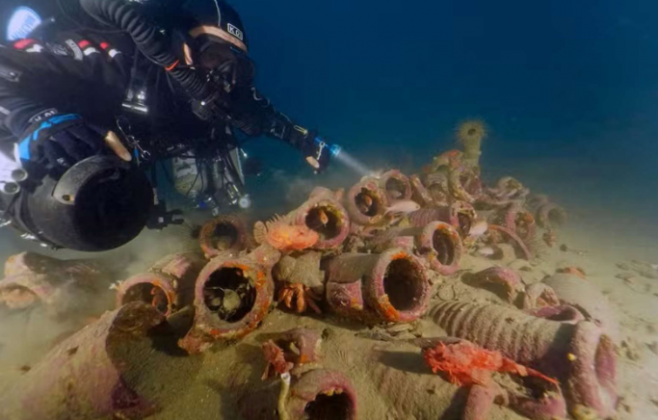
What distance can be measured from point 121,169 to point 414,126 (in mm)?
46743

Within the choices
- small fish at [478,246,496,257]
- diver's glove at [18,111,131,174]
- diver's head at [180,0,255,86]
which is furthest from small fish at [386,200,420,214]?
diver's glove at [18,111,131,174]

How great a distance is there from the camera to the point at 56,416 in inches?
83.0

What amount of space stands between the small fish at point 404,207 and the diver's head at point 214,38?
289 cm

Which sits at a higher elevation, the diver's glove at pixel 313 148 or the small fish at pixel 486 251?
the diver's glove at pixel 313 148

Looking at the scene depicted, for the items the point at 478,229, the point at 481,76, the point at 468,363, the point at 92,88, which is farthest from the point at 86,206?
the point at 481,76

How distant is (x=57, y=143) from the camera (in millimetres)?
2684

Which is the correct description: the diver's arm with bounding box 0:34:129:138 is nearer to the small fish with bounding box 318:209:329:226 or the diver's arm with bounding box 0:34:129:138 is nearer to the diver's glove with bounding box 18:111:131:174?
the diver's glove with bounding box 18:111:131:174

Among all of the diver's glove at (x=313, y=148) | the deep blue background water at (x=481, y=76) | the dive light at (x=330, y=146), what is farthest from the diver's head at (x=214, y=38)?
the deep blue background water at (x=481, y=76)

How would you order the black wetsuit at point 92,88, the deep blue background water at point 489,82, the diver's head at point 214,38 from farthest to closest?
the deep blue background water at point 489,82 < the diver's head at point 214,38 < the black wetsuit at point 92,88

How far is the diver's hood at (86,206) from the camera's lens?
2.60 meters

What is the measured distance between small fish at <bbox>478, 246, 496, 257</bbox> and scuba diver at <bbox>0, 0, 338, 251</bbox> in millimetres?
2731

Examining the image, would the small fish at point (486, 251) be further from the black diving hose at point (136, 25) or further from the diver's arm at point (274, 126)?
the black diving hose at point (136, 25)

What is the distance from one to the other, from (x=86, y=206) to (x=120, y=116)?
2.12 m

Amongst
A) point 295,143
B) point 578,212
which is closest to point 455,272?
point 295,143
